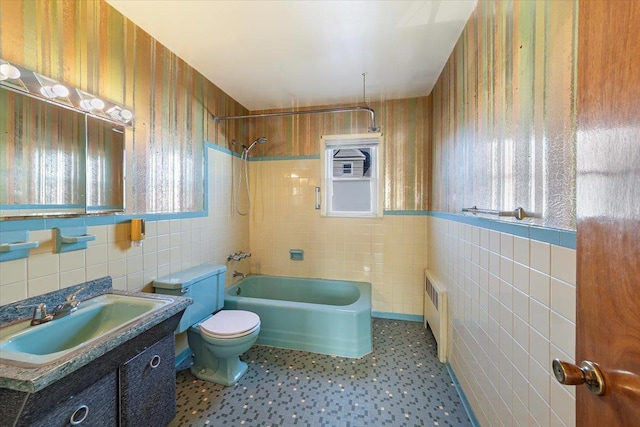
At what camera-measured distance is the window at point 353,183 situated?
2811mm

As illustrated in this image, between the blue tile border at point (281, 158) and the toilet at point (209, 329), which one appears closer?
the toilet at point (209, 329)

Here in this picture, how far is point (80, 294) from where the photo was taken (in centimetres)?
130

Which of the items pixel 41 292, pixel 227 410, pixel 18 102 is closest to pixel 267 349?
pixel 227 410

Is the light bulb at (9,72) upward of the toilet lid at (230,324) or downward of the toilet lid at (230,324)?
upward

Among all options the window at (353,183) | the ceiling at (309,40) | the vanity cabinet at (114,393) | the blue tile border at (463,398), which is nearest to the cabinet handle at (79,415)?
the vanity cabinet at (114,393)

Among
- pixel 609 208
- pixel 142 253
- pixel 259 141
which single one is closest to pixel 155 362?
pixel 142 253

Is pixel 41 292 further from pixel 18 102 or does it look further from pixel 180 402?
pixel 180 402

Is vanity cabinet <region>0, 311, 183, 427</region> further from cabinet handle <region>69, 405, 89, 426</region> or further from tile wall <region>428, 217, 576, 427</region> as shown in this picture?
tile wall <region>428, 217, 576, 427</region>

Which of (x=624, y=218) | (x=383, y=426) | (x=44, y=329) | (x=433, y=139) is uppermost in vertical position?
(x=433, y=139)

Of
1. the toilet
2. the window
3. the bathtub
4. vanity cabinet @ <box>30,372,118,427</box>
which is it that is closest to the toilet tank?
the toilet

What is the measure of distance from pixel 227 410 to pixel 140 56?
8.13ft

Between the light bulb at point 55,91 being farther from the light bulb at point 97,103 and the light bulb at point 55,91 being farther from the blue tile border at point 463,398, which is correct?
the blue tile border at point 463,398

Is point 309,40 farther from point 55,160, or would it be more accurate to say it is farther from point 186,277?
point 186,277

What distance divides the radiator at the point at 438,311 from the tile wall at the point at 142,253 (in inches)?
84.8
